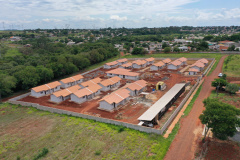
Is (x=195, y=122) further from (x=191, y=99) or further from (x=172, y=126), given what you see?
(x=191, y=99)

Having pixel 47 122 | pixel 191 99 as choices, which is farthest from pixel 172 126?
pixel 47 122

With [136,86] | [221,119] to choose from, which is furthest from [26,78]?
[221,119]

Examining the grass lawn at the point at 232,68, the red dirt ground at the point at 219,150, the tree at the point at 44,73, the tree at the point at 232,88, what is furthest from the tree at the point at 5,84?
the grass lawn at the point at 232,68

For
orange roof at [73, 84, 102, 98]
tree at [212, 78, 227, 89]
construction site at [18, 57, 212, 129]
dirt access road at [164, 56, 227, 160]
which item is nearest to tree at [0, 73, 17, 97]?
construction site at [18, 57, 212, 129]

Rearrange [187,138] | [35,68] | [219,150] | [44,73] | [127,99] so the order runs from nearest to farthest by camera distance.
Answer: [219,150] → [187,138] → [127,99] → [35,68] → [44,73]

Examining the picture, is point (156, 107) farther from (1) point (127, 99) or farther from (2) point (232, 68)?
(2) point (232, 68)
